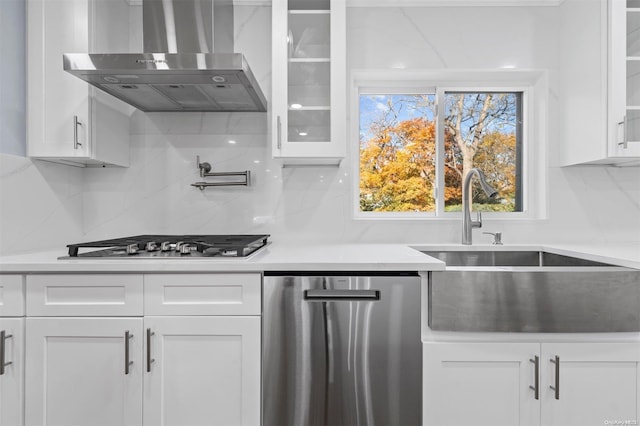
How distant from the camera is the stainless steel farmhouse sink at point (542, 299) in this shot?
4.15 feet

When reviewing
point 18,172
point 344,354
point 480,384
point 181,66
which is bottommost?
point 480,384

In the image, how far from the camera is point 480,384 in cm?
130

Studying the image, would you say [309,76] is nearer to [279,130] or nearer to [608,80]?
[279,130]

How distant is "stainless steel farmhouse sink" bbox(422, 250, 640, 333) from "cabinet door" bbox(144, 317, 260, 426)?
2.44ft

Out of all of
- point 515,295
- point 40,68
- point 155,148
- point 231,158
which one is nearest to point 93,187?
point 155,148

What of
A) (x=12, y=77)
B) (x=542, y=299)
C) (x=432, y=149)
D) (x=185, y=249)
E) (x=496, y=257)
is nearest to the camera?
(x=542, y=299)

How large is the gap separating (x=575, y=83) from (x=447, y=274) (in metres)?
1.41

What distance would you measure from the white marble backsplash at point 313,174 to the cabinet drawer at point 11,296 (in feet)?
2.44

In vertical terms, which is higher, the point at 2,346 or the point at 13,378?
the point at 2,346

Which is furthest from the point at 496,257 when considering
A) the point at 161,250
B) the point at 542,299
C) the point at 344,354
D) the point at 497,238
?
the point at 161,250

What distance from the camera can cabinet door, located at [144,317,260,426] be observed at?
132 cm

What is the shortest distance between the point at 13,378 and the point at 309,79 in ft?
5.69

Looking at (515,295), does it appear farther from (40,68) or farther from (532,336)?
(40,68)

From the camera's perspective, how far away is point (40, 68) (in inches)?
65.2
